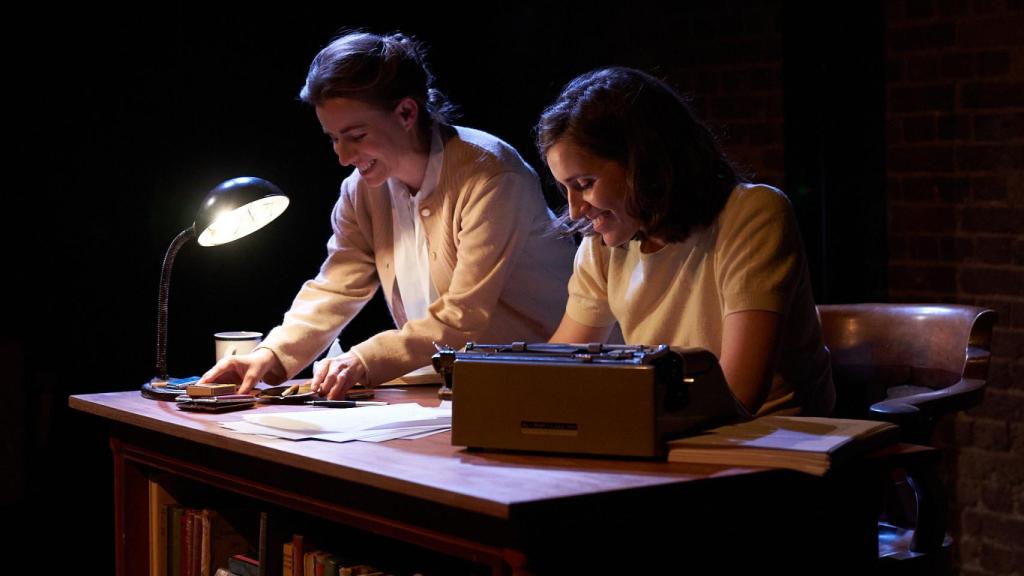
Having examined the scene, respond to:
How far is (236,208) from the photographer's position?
239 cm

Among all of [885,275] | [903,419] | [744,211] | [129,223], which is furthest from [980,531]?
[129,223]

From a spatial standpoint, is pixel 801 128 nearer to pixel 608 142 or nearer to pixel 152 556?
pixel 608 142

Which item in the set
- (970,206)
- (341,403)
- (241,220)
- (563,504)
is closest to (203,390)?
(341,403)

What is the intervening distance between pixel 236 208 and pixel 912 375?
143cm

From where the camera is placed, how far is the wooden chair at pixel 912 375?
2.04 metres

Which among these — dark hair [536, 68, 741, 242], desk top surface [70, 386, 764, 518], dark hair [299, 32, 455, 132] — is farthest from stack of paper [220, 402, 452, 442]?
dark hair [299, 32, 455, 132]

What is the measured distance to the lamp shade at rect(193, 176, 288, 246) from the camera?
239cm

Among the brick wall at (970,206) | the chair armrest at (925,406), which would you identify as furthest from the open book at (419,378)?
the brick wall at (970,206)

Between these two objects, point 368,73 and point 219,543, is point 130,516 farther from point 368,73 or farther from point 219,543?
point 368,73

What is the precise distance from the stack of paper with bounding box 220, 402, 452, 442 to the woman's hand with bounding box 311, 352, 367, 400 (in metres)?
0.17

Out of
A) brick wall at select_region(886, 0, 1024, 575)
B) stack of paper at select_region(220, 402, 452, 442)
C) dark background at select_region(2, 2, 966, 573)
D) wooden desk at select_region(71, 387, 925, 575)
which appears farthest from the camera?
dark background at select_region(2, 2, 966, 573)

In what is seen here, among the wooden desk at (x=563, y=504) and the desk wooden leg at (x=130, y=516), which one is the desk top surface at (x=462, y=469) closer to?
the wooden desk at (x=563, y=504)

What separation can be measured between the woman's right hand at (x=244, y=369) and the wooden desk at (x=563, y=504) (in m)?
0.44

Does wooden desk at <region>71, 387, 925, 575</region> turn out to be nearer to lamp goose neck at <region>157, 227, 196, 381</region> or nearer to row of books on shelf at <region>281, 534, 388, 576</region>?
row of books on shelf at <region>281, 534, 388, 576</region>
